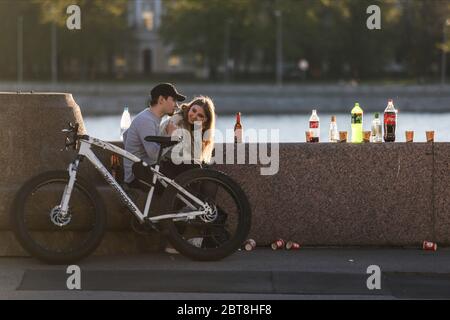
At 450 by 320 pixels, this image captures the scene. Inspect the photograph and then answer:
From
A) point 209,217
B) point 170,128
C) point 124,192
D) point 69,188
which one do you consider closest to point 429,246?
point 209,217

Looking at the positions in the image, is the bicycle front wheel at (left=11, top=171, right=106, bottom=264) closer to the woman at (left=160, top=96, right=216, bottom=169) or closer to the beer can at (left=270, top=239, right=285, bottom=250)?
the woman at (left=160, top=96, right=216, bottom=169)

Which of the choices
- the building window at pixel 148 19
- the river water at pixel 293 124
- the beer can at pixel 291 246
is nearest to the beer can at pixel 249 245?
the beer can at pixel 291 246

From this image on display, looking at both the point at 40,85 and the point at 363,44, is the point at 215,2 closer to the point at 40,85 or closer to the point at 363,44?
the point at 363,44

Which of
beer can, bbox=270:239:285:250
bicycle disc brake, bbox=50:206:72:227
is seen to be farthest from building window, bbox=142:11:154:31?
bicycle disc brake, bbox=50:206:72:227

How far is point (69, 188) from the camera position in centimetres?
799

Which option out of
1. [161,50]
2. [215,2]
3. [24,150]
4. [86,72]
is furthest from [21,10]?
[24,150]

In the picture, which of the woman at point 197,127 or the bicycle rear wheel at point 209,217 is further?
the woman at point 197,127

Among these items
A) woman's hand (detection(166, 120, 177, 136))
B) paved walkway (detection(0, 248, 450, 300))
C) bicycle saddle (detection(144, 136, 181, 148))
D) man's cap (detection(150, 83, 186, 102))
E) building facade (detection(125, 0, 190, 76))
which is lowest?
paved walkway (detection(0, 248, 450, 300))

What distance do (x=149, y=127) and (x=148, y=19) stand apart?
11233 cm

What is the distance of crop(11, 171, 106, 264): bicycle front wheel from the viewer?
26.2 ft

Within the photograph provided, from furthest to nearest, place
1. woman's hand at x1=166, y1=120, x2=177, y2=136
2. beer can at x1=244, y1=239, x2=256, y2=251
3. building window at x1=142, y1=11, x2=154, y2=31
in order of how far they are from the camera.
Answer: building window at x1=142, y1=11, x2=154, y2=31
beer can at x1=244, y1=239, x2=256, y2=251
woman's hand at x1=166, y1=120, x2=177, y2=136

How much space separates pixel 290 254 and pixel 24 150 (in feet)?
6.57

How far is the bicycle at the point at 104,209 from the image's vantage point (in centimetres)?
803

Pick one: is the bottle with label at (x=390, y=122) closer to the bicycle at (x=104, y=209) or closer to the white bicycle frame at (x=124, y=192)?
the bicycle at (x=104, y=209)
